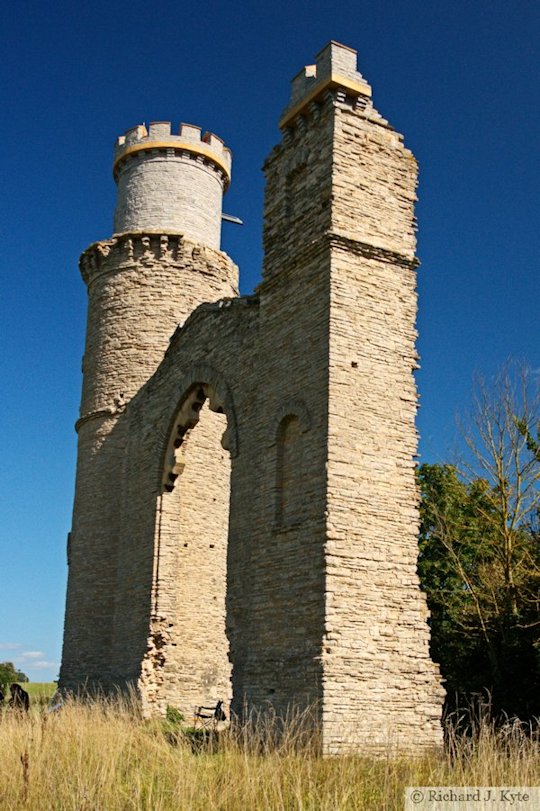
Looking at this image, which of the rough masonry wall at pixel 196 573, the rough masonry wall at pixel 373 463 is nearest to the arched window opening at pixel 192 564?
the rough masonry wall at pixel 196 573

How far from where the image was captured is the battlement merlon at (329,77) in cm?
1167

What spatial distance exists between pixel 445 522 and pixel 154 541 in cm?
623

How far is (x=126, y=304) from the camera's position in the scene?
20.1 m

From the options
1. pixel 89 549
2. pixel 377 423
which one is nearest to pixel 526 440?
pixel 377 423

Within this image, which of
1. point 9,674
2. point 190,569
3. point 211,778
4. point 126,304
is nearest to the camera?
point 211,778

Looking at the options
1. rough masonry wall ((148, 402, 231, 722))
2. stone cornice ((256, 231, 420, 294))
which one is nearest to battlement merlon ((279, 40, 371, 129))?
stone cornice ((256, 231, 420, 294))

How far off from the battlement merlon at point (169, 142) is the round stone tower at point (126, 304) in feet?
0.09

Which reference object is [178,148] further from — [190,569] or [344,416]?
[344,416]

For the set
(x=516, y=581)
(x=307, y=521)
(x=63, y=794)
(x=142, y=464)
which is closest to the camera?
(x=63, y=794)

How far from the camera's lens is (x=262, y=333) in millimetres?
12492

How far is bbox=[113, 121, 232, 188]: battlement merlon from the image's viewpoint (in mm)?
21125

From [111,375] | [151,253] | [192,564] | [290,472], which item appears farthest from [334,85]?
[111,375]

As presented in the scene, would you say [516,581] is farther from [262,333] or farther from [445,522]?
[262,333]

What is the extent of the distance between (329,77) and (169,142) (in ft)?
33.6
